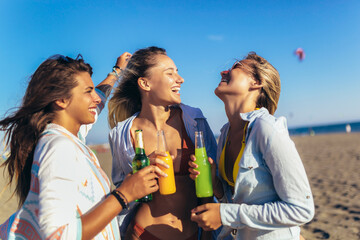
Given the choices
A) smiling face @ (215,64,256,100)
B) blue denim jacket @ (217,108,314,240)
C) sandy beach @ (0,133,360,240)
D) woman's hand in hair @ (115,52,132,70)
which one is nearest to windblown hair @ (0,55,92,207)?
sandy beach @ (0,133,360,240)

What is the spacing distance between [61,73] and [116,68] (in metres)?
1.44

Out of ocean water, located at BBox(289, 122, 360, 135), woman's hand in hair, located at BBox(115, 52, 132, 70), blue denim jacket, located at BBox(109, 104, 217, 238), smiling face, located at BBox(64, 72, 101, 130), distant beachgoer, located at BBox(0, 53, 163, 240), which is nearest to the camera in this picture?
distant beachgoer, located at BBox(0, 53, 163, 240)

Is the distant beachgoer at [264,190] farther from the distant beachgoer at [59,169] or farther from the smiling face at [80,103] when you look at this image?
the smiling face at [80,103]

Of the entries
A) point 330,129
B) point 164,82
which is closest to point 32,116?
point 164,82

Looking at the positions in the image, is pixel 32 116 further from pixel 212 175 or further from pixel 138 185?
pixel 212 175

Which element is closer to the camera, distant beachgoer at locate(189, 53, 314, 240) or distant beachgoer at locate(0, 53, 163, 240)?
Answer: distant beachgoer at locate(0, 53, 163, 240)

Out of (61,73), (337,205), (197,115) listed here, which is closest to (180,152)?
(197,115)

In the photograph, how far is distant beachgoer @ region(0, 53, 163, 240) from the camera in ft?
5.13

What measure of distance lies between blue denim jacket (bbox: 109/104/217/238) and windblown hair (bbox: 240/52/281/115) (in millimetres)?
672

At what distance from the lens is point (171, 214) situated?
2656 mm

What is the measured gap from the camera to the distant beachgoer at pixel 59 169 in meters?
1.56

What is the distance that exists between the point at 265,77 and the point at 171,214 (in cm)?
140

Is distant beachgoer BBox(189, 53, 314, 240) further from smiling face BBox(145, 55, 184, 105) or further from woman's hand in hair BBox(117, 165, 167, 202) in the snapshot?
smiling face BBox(145, 55, 184, 105)

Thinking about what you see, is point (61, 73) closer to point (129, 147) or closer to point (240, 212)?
point (129, 147)
